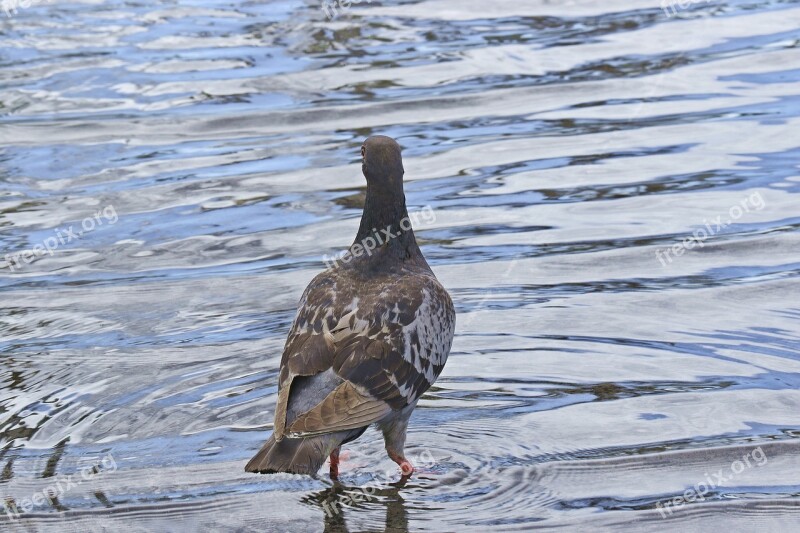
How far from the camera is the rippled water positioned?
6.92 m

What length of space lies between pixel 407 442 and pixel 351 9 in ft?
42.5

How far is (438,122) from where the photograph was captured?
14.4 meters

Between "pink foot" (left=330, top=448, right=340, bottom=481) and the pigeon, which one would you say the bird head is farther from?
"pink foot" (left=330, top=448, right=340, bottom=481)

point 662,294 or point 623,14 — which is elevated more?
point 623,14

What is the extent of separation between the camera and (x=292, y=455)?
6258mm

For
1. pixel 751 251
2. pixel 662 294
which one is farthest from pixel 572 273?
pixel 751 251

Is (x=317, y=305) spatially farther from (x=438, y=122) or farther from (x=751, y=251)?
(x=438, y=122)

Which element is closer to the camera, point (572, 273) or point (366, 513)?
point (366, 513)
